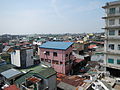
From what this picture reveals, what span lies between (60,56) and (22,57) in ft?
29.2

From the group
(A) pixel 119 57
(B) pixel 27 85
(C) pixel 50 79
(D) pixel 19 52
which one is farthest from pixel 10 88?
(A) pixel 119 57

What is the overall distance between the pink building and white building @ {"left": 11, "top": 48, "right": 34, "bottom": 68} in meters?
4.99

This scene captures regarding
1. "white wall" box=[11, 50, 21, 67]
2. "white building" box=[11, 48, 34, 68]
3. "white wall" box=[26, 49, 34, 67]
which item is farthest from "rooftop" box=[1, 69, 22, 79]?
"white wall" box=[26, 49, 34, 67]

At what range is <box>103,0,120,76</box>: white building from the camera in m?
22.5

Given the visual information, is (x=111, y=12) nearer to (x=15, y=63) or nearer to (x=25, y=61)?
(x=25, y=61)

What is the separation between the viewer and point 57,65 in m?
27.8

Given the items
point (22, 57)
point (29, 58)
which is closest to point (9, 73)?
point (22, 57)

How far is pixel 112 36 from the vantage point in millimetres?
23531

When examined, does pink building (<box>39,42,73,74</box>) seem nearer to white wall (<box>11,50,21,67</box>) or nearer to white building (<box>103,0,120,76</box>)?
white wall (<box>11,50,21,67</box>)

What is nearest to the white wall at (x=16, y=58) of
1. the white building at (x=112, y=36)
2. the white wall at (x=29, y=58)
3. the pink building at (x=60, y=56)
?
the white wall at (x=29, y=58)

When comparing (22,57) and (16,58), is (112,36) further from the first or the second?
(16,58)

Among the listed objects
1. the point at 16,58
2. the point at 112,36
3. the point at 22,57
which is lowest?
the point at 16,58

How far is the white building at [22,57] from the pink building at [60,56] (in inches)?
197

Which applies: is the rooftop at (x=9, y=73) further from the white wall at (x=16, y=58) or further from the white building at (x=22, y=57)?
the white wall at (x=16, y=58)
